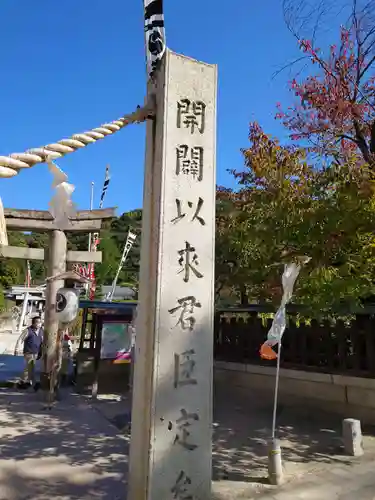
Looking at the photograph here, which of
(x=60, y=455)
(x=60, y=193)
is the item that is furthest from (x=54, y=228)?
(x=60, y=193)

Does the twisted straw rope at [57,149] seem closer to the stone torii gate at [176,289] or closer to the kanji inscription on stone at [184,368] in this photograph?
the stone torii gate at [176,289]

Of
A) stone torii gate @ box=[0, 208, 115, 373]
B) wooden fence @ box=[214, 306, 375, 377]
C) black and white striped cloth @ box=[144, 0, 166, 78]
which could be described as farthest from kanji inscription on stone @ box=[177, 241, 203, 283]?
stone torii gate @ box=[0, 208, 115, 373]

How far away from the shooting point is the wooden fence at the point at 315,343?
693cm

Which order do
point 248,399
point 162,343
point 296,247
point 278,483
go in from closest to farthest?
1. point 162,343
2. point 278,483
3. point 296,247
4. point 248,399

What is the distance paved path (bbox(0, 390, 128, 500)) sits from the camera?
426 centimetres

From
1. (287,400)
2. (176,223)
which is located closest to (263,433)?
(287,400)

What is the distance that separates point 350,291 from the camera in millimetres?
5484

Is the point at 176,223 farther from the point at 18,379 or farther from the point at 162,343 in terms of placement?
the point at 18,379

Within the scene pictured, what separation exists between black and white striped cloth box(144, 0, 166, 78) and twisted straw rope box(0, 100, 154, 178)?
77 cm

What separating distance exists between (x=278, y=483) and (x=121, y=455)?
2.15 metres

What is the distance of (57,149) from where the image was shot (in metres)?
2.55

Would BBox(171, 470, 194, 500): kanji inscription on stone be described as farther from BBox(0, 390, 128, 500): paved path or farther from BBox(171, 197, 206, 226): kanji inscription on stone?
BBox(171, 197, 206, 226): kanji inscription on stone

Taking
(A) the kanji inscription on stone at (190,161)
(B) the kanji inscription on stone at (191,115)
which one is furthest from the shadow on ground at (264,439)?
(B) the kanji inscription on stone at (191,115)

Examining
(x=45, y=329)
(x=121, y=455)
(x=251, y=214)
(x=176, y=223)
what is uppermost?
(x=251, y=214)
